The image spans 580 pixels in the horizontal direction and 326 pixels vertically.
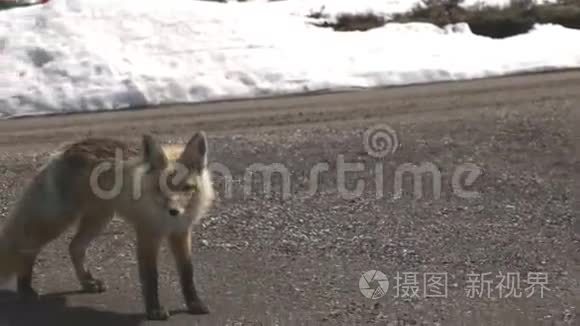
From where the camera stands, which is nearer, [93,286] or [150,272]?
[150,272]

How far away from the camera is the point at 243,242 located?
777cm

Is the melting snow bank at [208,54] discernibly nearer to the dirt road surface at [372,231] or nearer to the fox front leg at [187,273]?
the dirt road surface at [372,231]

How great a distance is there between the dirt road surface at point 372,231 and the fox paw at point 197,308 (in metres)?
0.06

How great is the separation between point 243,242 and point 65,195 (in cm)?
170

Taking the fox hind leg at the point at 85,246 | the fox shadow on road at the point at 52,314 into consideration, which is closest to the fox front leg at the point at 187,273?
the fox shadow on road at the point at 52,314

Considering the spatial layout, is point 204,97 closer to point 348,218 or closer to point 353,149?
point 353,149

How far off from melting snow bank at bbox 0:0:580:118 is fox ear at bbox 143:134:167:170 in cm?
1061

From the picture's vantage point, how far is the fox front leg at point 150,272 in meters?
6.16

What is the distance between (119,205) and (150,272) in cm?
48

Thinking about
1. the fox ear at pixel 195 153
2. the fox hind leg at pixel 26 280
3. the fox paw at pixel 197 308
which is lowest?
the fox paw at pixel 197 308

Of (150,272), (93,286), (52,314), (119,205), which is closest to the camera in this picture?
(150,272)

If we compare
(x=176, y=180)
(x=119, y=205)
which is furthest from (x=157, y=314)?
(x=176, y=180)

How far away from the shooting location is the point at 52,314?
652 centimetres

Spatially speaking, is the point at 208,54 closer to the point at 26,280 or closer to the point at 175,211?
the point at 26,280
